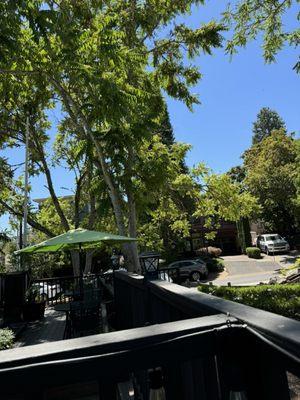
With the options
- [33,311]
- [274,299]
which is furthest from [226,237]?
[33,311]

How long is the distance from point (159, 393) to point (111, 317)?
269 inches

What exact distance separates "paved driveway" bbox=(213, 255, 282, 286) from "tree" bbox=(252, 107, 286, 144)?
4172cm

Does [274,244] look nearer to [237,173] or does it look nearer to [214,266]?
[214,266]

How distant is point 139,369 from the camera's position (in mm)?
1335

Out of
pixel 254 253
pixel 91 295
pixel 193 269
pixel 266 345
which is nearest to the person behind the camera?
pixel 266 345

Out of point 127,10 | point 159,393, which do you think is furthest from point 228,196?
point 159,393

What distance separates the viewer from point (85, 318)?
7.60 metres

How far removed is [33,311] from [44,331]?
4.87 feet

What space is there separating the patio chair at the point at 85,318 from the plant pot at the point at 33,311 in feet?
9.58

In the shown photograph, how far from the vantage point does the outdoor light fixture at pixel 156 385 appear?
1.52m

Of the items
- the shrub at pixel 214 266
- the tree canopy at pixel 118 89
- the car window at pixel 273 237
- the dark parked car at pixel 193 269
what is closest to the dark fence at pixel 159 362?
→ the tree canopy at pixel 118 89

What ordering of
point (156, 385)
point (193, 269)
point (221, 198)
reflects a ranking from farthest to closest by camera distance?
point (193, 269) → point (221, 198) → point (156, 385)

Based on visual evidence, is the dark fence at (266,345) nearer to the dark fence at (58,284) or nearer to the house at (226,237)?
the dark fence at (58,284)

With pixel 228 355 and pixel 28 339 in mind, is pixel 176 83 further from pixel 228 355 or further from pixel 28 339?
pixel 228 355
